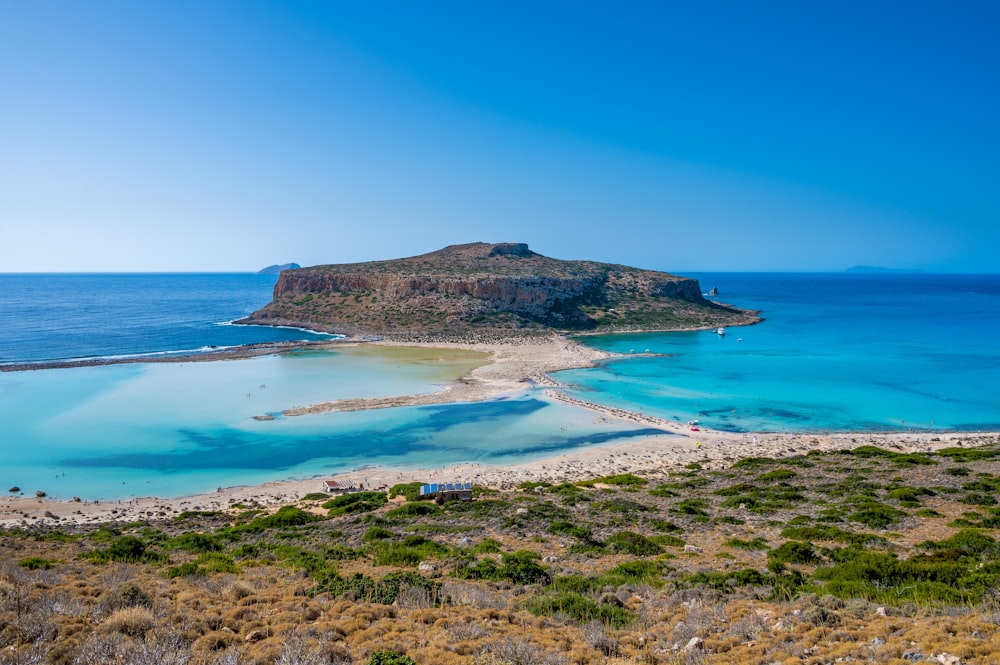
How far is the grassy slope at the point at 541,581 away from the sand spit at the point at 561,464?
3.29 metres

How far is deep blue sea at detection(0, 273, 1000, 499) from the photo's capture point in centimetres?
2992

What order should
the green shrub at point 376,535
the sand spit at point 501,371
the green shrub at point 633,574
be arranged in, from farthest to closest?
1. the sand spit at point 501,371
2. the green shrub at point 376,535
3. the green shrub at point 633,574

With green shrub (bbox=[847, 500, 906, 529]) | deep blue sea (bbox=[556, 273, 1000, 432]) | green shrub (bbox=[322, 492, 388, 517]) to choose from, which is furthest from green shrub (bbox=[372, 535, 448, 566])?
deep blue sea (bbox=[556, 273, 1000, 432])

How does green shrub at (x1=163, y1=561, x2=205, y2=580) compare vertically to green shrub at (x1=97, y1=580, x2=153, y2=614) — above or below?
below

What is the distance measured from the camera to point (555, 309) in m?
89.8

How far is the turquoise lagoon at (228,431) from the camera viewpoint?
28.0 metres

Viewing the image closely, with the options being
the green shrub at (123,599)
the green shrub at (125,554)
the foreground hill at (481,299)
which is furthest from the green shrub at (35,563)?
the foreground hill at (481,299)

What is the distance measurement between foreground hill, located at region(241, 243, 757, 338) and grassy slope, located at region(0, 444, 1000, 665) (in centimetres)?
6009

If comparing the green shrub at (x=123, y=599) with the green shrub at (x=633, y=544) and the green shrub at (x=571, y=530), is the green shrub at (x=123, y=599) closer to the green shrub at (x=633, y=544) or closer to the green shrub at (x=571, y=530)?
the green shrub at (x=571, y=530)

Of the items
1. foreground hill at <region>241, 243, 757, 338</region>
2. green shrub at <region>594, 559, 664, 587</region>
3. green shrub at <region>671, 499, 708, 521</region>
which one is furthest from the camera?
foreground hill at <region>241, 243, 757, 338</region>

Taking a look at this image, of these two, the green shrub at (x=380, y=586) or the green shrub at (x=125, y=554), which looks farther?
the green shrub at (x=125, y=554)

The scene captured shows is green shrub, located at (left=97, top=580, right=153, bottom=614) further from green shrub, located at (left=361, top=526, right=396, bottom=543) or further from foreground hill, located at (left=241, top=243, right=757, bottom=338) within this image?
foreground hill, located at (left=241, top=243, right=757, bottom=338)

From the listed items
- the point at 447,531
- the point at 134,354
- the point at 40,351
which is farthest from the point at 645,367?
the point at 40,351

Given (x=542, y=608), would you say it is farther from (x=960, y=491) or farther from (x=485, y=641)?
(x=960, y=491)
